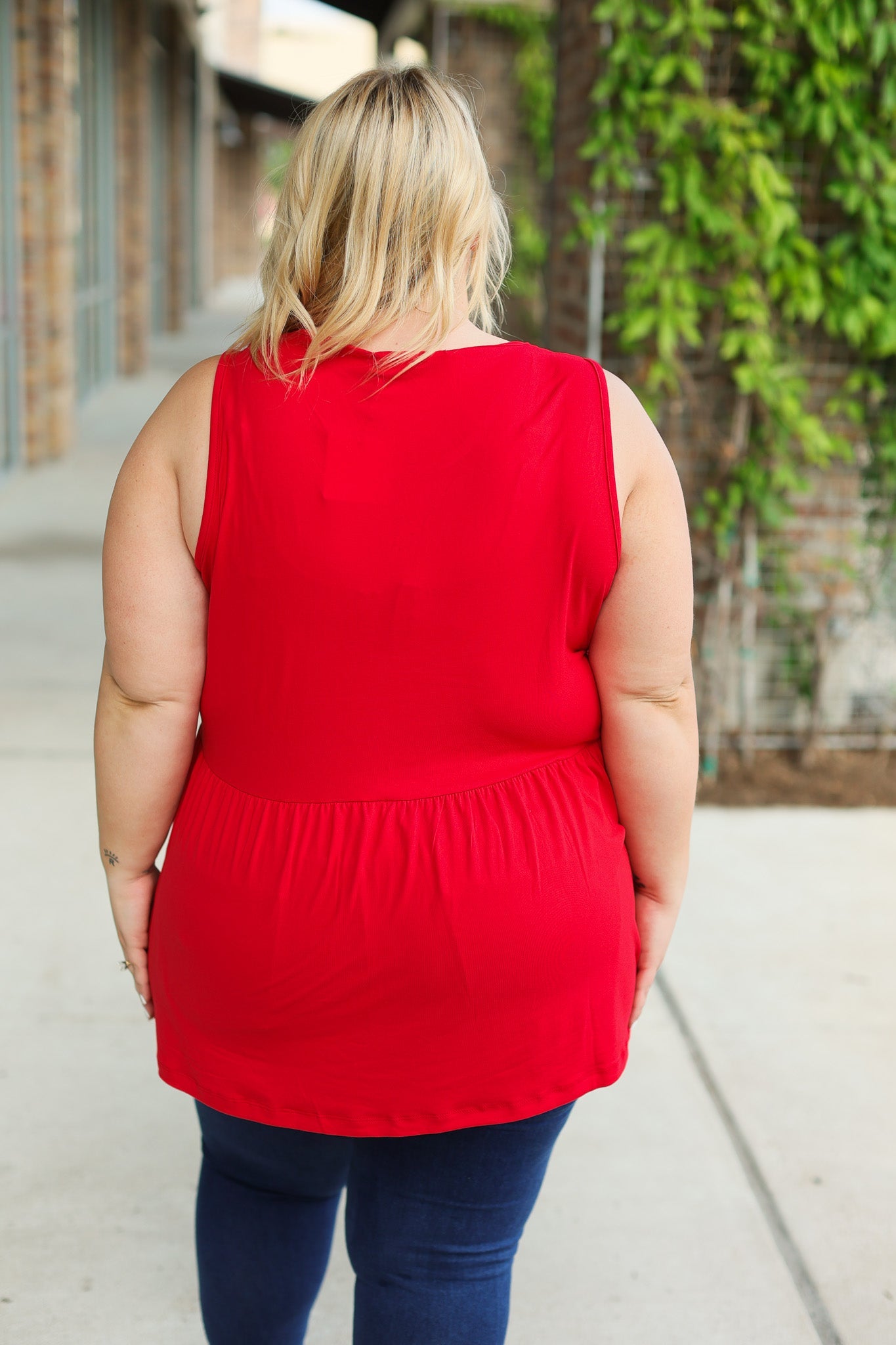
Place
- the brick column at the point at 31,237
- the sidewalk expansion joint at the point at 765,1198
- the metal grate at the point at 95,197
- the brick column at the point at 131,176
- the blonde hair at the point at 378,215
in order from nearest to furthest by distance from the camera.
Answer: the blonde hair at the point at 378,215
the sidewalk expansion joint at the point at 765,1198
the brick column at the point at 31,237
the metal grate at the point at 95,197
the brick column at the point at 131,176

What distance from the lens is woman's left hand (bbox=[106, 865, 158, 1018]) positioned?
5.00 feet

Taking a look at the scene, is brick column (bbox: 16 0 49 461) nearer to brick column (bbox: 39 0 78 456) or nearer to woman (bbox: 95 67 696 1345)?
brick column (bbox: 39 0 78 456)

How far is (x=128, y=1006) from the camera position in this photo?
9.61 ft

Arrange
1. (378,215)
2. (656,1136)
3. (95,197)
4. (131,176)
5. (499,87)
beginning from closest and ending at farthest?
(378,215)
(656,1136)
(499,87)
(95,197)
(131,176)

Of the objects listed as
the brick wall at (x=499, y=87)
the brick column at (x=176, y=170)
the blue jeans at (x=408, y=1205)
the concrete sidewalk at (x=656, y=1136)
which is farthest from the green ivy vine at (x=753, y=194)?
the brick column at (x=176, y=170)

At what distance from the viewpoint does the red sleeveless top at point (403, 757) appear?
1215mm

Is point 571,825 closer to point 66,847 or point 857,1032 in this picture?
point 857,1032

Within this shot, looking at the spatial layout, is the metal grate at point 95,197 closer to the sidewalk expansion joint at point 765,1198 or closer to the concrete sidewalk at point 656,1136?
the concrete sidewalk at point 656,1136

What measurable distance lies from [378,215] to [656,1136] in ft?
6.25

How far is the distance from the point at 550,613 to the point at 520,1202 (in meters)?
0.62

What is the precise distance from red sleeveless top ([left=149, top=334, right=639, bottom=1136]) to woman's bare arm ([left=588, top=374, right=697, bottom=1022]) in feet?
0.10

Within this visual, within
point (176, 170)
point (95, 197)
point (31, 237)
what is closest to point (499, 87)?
point (95, 197)

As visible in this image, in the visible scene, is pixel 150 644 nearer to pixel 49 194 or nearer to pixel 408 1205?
pixel 408 1205

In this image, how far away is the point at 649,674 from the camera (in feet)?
4.45
